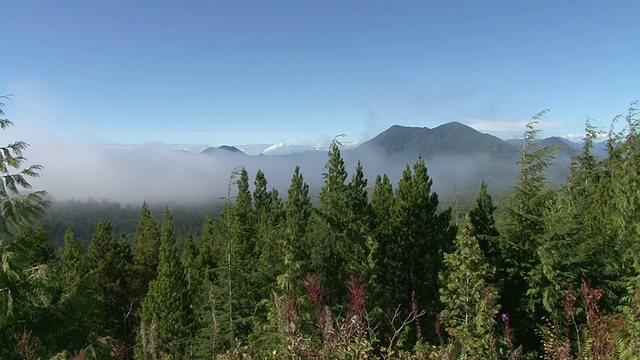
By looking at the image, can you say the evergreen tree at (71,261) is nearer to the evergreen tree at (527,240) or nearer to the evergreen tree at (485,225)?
the evergreen tree at (485,225)

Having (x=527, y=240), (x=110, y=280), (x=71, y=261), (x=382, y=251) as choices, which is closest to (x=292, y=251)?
(x=382, y=251)

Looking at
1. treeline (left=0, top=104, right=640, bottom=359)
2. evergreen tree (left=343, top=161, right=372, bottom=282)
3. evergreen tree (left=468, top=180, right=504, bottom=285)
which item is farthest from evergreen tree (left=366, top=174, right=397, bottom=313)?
evergreen tree (left=468, top=180, right=504, bottom=285)

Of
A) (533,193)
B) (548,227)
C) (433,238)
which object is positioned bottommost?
(433,238)

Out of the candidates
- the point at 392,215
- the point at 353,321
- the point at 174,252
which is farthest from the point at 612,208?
the point at 174,252

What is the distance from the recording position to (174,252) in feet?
75.9

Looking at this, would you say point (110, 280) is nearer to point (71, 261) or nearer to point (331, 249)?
point (71, 261)

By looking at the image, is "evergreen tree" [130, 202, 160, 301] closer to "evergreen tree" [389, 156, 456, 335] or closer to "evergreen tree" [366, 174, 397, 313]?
"evergreen tree" [366, 174, 397, 313]

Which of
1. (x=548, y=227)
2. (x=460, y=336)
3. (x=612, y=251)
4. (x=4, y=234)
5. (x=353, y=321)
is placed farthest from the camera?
(x=612, y=251)

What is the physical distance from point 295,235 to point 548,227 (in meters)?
11.0

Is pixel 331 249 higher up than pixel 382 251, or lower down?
higher up

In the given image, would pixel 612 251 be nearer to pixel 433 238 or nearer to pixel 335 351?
pixel 433 238

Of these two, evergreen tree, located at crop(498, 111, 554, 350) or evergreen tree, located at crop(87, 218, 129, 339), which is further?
evergreen tree, located at crop(87, 218, 129, 339)

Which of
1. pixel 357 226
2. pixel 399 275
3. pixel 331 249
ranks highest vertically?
pixel 357 226

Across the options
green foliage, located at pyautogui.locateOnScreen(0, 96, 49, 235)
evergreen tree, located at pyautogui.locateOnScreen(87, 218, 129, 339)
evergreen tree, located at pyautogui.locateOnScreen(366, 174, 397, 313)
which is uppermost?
green foliage, located at pyautogui.locateOnScreen(0, 96, 49, 235)
